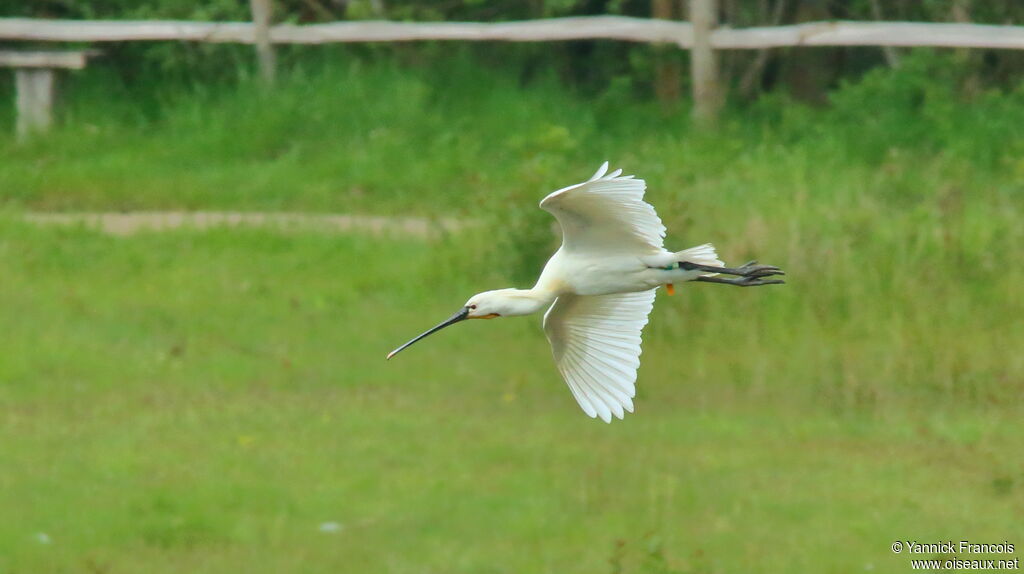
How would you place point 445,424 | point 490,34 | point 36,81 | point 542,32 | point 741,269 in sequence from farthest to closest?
point 36,81, point 490,34, point 542,32, point 445,424, point 741,269

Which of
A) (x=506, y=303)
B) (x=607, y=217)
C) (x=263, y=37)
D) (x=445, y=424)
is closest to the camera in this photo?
(x=607, y=217)

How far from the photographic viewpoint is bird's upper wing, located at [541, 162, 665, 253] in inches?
194

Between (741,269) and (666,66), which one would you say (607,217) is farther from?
(666,66)

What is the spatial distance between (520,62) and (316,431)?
7.61 m

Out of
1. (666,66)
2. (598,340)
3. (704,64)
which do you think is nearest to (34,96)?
(666,66)

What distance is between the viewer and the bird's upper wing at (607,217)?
16.1ft

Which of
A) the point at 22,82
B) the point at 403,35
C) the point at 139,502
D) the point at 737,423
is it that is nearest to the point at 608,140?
the point at 403,35

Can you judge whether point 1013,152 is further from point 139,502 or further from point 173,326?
point 139,502

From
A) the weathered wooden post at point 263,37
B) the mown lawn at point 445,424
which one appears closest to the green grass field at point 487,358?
the mown lawn at point 445,424

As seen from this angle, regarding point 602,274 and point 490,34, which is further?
point 490,34

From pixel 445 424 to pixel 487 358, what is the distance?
114 cm

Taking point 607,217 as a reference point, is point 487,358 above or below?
below

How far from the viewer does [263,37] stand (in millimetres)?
13844

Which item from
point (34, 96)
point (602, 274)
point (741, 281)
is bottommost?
point (34, 96)
